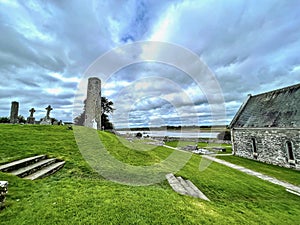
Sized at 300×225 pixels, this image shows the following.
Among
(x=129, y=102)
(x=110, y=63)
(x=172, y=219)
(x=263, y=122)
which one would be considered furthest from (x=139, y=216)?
(x=263, y=122)

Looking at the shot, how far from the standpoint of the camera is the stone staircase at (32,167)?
15.6 ft

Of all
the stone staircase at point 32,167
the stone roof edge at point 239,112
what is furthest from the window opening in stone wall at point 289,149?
the stone staircase at point 32,167

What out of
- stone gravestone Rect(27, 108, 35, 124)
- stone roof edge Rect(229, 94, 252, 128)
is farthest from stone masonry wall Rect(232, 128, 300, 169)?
stone gravestone Rect(27, 108, 35, 124)

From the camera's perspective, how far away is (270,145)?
16141 mm

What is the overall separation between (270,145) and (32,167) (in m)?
19.7

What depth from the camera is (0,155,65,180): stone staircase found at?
475 cm

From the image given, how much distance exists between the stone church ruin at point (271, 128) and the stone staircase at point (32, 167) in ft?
59.9

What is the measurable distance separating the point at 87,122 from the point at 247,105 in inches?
973

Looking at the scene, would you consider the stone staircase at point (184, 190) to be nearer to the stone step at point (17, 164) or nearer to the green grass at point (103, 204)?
the green grass at point (103, 204)

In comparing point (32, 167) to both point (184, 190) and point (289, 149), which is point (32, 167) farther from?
point (289, 149)

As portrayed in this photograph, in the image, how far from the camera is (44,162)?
231 inches

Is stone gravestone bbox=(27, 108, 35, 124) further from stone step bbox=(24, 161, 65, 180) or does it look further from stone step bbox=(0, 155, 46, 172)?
stone step bbox=(24, 161, 65, 180)

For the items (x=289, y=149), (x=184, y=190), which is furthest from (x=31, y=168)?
(x=289, y=149)

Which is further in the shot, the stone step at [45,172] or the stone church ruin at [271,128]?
the stone church ruin at [271,128]
